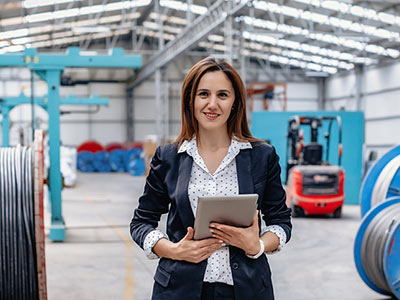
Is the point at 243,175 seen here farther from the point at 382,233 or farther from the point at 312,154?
the point at 312,154

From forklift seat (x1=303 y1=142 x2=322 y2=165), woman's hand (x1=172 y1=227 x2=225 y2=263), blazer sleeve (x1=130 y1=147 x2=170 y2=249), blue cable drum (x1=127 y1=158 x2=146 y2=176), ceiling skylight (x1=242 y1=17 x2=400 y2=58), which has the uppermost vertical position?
ceiling skylight (x1=242 y1=17 x2=400 y2=58)

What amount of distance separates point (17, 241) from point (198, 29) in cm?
1304

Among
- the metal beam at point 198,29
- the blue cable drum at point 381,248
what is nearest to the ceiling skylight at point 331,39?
the metal beam at point 198,29

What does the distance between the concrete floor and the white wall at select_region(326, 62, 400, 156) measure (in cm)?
1452

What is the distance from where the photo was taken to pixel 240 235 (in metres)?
1.80

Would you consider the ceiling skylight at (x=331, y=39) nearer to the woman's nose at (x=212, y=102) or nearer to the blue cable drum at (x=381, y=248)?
the blue cable drum at (x=381, y=248)

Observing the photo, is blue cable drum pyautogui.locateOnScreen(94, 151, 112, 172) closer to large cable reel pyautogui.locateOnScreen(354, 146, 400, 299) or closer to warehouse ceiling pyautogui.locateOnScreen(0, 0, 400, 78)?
warehouse ceiling pyautogui.locateOnScreen(0, 0, 400, 78)

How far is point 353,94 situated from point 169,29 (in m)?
10.6

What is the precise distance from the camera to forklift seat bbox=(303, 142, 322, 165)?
1127 centimetres

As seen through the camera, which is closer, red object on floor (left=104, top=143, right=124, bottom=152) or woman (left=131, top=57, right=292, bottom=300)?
woman (left=131, top=57, right=292, bottom=300)

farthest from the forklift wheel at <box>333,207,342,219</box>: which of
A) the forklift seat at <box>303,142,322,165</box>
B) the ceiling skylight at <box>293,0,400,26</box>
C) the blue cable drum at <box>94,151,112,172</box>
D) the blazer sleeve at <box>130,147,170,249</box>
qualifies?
the blue cable drum at <box>94,151,112,172</box>

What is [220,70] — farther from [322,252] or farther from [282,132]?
[282,132]

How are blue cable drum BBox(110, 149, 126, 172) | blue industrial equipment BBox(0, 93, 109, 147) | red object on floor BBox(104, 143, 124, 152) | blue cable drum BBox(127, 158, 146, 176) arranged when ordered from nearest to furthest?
blue industrial equipment BBox(0, 93, 109, 147), blue cable drum BBox(127, 158, 146, 176), blue cable drum BBox(110, 149, 126, 172), red object on floor BBox(104, 143, 124, 152)

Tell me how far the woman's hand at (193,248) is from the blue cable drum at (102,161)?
87.9ft
